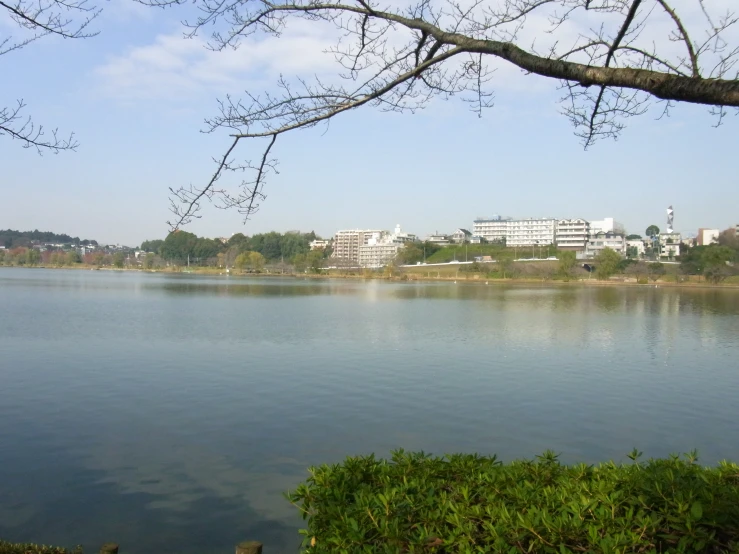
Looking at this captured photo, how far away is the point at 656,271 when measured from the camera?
269ft

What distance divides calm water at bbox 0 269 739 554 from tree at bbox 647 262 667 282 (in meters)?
63.5

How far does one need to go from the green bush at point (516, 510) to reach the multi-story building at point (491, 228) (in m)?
163

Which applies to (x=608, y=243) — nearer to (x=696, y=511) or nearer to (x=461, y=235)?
(x=461, y=235)

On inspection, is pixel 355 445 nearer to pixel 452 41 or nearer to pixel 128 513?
pixel 128 513

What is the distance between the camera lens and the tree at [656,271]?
8100 centimetres

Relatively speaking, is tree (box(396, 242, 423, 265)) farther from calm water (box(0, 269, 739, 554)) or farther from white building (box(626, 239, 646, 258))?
calm water (box(0, 269, 739, 554))

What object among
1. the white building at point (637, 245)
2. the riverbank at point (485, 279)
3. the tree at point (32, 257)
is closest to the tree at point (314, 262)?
the riverbank at point (485, 279)

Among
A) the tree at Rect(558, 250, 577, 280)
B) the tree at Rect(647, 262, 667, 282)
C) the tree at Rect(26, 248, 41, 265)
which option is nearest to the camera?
the tree at Rect(647, 262, 667, 282)

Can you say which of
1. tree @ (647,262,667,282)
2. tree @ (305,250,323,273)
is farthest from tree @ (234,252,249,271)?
tree @ (647,262,667,282)

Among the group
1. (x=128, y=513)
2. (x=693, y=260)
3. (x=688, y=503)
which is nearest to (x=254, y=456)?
(x=128, y=513)

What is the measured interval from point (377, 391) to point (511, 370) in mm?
4273

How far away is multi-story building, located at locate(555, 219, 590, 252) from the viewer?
13625cm

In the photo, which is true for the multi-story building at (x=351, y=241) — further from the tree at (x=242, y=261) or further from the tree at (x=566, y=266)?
the tree at (x=566, y=266)

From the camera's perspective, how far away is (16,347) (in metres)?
16.4
